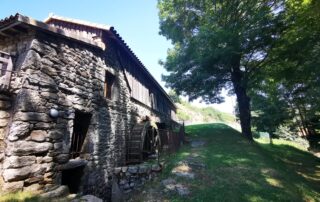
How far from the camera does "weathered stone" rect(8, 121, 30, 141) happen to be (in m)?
3.74

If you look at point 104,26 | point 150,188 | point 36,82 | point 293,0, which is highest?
point 293,0

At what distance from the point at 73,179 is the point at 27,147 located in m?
2.20

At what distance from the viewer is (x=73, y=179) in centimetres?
557

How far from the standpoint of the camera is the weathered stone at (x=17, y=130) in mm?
3738

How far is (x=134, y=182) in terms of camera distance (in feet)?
21.7

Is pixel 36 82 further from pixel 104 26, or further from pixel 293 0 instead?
pixel 293 0

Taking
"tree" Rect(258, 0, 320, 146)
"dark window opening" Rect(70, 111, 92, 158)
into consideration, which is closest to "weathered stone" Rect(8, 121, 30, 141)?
"dark window opening" Rect(70, 111, 92, 158)

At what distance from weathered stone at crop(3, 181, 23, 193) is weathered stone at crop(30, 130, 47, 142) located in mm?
895

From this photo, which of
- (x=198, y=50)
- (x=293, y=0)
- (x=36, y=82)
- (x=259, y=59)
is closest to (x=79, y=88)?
(x=36, y=82)

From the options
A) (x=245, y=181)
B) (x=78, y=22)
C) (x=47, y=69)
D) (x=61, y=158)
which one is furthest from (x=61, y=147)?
(x=245, y=181)

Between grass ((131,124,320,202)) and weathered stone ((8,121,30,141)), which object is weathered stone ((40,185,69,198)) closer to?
weathered stone ((8,121,30,141))

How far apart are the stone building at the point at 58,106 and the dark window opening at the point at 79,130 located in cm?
3

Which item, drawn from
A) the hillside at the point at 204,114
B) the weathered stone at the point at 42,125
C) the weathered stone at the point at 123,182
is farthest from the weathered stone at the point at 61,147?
the hillside at the point at 204,114

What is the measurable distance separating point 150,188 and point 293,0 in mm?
10609
